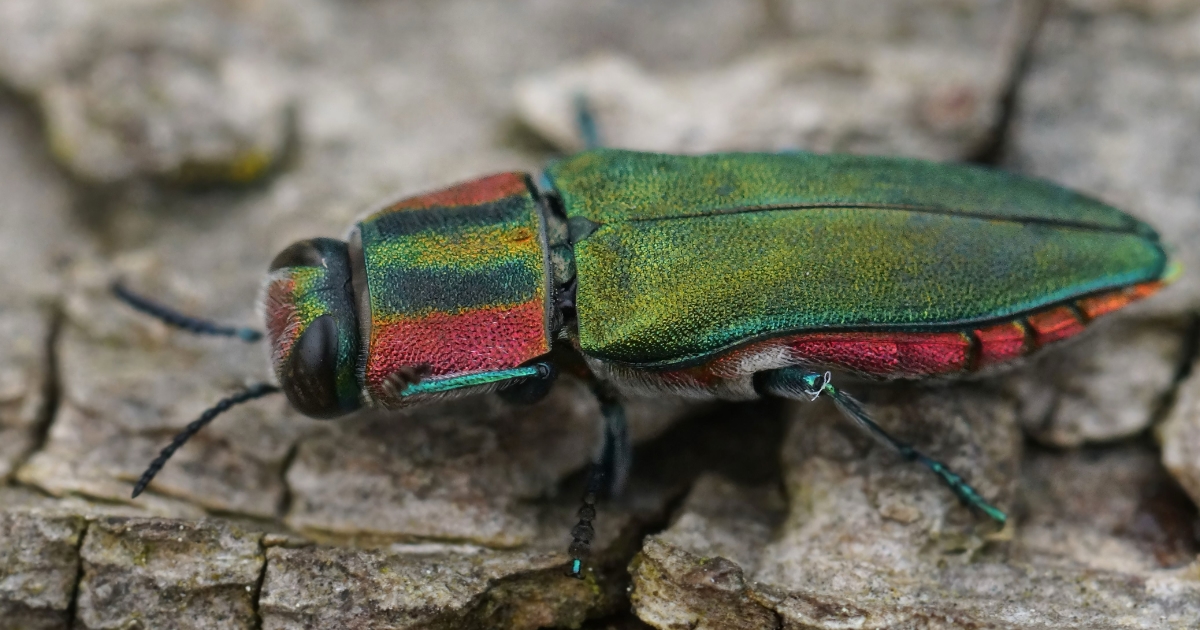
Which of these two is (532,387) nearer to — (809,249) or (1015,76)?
(809,249)

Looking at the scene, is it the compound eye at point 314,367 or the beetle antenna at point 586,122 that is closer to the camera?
the compound eye at point 314,367

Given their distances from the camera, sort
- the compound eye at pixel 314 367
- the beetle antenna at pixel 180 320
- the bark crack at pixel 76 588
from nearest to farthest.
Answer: the bark crack at pixel 76 588, the compound eye at pixel 314 367, the beetle antenna at pixel 180 320

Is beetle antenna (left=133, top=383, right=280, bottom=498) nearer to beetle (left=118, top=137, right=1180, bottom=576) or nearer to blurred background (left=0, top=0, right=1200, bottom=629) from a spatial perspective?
beetle (left=118, top=137, right=1180, bottom=576)

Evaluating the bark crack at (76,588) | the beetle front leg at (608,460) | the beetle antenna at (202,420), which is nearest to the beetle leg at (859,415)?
the beetle front leg at (608,460)

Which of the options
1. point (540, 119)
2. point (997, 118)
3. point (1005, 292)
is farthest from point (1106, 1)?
point (540, 119)

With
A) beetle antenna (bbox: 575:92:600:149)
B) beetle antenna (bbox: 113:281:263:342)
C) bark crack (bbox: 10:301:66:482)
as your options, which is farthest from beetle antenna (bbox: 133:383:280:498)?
beetle antenna (bbox: 575:92:600:149)

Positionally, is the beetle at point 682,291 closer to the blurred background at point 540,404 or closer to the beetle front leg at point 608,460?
the beetle front leg at point 608,460

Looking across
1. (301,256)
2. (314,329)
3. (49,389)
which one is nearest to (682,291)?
(314,329)

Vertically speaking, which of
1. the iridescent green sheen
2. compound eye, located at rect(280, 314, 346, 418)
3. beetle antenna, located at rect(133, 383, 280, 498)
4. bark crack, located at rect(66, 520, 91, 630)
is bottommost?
bark crack, located at rect(66, 520, 91, 630)
